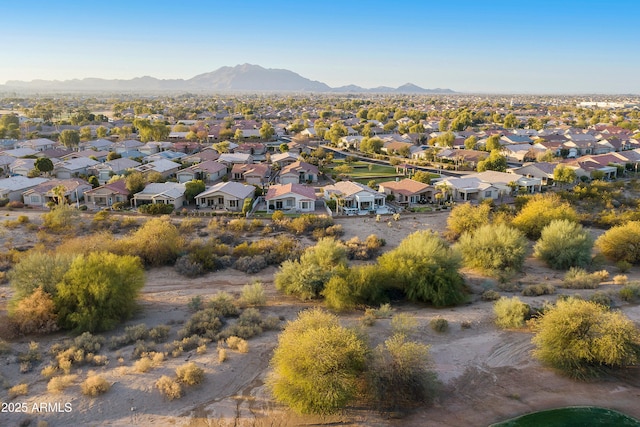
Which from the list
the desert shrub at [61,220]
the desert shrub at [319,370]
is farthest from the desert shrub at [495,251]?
the desert shrub at [61,220]

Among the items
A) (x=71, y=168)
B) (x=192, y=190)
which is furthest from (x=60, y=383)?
(x=71, y=168)

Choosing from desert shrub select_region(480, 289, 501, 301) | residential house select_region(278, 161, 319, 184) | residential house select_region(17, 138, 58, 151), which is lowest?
desert shrub select_region(480, 289, 501, 301)

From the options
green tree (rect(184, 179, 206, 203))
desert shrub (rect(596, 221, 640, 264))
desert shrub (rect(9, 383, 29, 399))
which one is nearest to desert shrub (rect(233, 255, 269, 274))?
desert shrub (rect(9, 383, 29, 399))

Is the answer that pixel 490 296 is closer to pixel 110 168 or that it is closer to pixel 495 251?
pixel 495 251

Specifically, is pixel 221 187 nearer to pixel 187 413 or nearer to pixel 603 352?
pixel 187 413

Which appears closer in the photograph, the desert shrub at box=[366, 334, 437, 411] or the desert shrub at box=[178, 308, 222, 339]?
the desert shrub at box=[366, 334, 437, 411]

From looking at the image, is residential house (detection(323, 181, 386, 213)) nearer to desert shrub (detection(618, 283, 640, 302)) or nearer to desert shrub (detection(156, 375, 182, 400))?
desert shrub (detection(618, 283, 640, 302))
